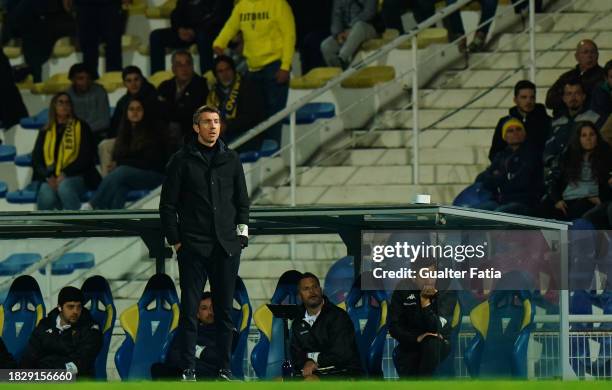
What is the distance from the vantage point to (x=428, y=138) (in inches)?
789

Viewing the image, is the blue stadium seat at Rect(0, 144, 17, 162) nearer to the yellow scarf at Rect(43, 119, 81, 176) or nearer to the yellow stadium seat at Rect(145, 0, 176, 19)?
the yellow scarf at Rect(43, 119, 81, 176)

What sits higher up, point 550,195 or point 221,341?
point 550,195

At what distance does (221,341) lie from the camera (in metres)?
14.2

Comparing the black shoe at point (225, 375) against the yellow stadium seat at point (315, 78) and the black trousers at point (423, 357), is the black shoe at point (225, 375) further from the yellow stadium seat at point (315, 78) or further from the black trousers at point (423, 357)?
the yellow stadium seat at point (315, 78)

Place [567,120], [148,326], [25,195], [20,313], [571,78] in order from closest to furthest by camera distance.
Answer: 1. [148,326]
2. [20,313]
3. [567,120]
4. [571,78]
5. [25,195]

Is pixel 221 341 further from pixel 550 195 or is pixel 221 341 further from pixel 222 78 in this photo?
pixel 222 78

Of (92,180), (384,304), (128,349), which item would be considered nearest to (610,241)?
(384,304)

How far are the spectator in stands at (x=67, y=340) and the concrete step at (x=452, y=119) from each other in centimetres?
547

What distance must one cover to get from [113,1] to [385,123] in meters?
3.73

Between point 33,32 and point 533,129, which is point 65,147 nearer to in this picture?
point 33,32

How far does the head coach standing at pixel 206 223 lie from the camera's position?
14.0 meters

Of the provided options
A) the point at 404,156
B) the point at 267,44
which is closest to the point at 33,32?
the point at 267,44

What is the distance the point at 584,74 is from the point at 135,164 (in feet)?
13.9

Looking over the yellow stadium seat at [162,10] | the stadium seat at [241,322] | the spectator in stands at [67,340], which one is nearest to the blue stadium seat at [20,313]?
the spectator in stands at [67,340]
